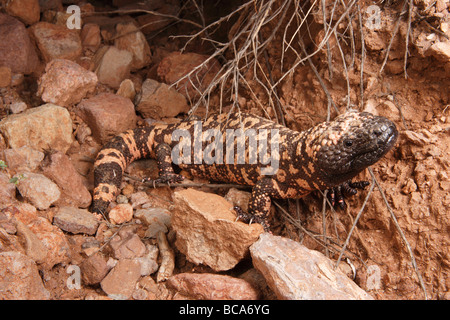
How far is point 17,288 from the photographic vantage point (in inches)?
65.4

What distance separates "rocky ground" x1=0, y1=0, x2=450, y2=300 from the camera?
190cm

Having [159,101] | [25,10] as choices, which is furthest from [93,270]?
[25,10]

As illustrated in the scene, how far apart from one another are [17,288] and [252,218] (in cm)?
131

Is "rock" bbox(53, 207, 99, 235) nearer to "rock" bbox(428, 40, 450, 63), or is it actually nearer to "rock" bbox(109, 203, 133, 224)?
"rock" bbox(109, 203, 133, 224)

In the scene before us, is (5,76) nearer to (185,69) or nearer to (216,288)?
(185,69)

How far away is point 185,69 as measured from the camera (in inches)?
134

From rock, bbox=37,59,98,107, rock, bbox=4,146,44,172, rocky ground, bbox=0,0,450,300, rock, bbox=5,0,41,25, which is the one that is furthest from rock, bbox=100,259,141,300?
rock, bbox=5,0,41,25

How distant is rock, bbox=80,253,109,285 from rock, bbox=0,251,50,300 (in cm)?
24

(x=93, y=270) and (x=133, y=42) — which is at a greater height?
(x=133, y=42)

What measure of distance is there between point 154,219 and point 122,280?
51 centimetres

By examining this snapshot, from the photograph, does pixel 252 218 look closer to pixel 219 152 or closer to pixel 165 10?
pixel 219 152

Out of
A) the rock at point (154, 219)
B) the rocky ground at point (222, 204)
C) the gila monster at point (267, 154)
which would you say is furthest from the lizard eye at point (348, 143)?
the rock at point (154, 219)

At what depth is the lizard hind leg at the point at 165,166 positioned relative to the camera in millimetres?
2857
